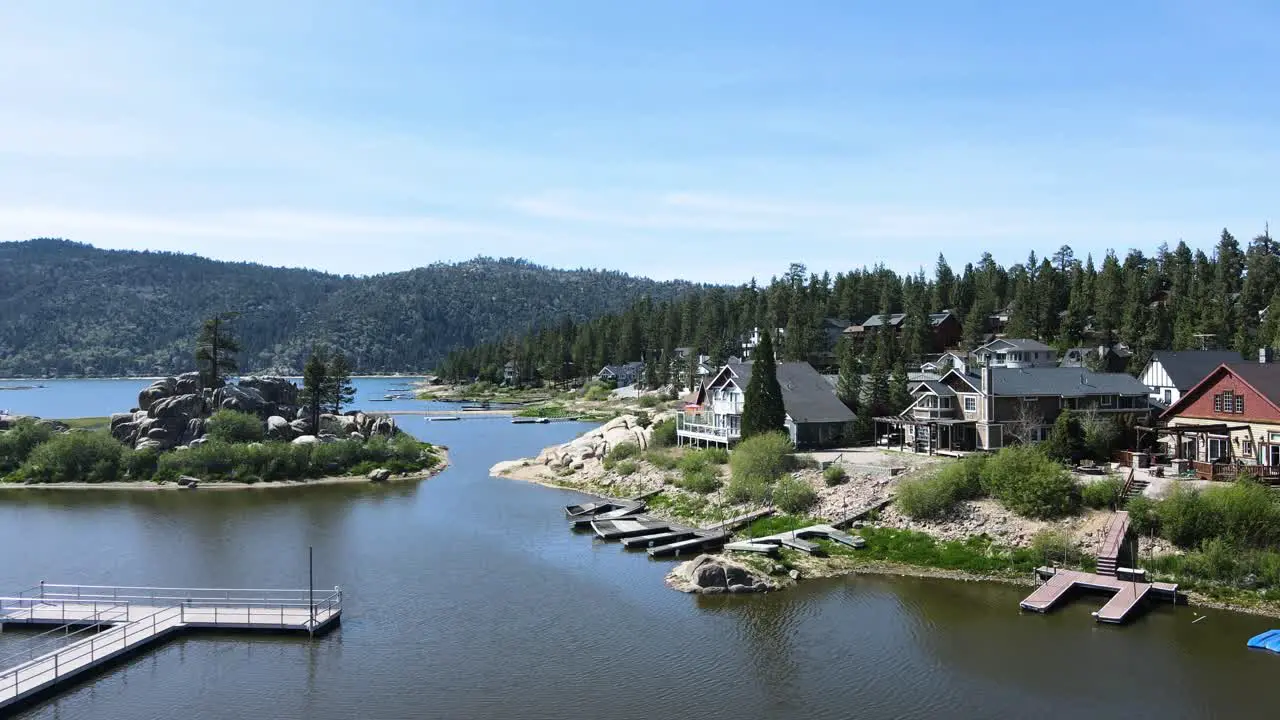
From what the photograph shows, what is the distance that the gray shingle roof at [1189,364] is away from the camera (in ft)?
193

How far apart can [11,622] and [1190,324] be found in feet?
309

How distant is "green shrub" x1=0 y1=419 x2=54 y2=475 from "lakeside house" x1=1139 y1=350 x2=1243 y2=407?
77384 millimetres

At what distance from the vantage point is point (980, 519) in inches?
1596

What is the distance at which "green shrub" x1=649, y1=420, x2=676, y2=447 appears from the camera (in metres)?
65.7

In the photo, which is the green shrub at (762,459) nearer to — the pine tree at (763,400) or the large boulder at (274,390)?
the pine tree at (763,400)

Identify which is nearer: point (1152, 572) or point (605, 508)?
point (1152, 572)

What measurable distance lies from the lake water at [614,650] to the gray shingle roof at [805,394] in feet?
65.0

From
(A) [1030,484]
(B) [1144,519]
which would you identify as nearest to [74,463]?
(A) [1030,484]

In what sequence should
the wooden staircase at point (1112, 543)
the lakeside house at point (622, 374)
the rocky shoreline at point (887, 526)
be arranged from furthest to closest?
the lakeside house at point (622, 374), the rocky shoreline at point (887, 526), the wooden staircase at point (1112, 543)

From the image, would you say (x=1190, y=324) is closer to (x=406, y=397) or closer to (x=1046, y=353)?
(x=1046, y=353)

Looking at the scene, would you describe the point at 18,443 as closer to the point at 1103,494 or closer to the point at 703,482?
the point at 703,482

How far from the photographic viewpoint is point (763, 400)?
57156 mm

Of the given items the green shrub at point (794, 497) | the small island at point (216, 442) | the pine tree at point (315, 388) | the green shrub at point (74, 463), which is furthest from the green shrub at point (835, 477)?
the green shrub at point (74, 463)

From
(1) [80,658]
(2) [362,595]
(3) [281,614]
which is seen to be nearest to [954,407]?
(2) [362,595]
